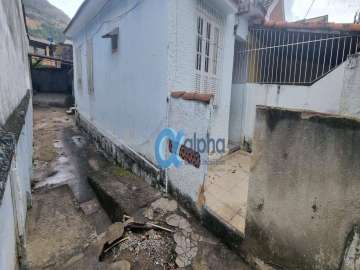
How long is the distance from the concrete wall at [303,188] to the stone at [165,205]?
5.12ft

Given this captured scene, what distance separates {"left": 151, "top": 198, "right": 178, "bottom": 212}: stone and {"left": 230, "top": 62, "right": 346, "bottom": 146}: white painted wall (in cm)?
397

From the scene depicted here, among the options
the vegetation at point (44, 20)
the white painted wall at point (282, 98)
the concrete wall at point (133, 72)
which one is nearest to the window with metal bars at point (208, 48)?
the concrete wall at point (133, 72)

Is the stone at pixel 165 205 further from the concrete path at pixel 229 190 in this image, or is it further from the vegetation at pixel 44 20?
the vegetation at pixel 44 20

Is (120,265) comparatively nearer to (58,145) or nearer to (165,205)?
(165,205)

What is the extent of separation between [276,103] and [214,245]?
4744 millimetres

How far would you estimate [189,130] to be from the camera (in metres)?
3.52

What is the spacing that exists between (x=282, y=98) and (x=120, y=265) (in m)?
5.73

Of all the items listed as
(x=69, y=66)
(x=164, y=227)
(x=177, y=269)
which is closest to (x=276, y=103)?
(x=164, y=227)

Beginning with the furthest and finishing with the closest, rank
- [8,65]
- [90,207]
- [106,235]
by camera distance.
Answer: [90,207], [106,235], [8,65]

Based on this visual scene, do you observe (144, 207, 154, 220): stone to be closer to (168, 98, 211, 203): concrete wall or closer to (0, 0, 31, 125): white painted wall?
(168, 98, 211, 203): concrete wall

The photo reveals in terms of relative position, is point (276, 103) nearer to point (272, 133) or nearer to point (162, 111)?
point (162, 111)

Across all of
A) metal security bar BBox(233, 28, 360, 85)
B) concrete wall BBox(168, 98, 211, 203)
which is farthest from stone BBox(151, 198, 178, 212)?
metal security bar BBox(233, 28, 360, 85)

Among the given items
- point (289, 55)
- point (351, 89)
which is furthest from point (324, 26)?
point (351, 89)

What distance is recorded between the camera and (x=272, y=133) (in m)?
2.23
